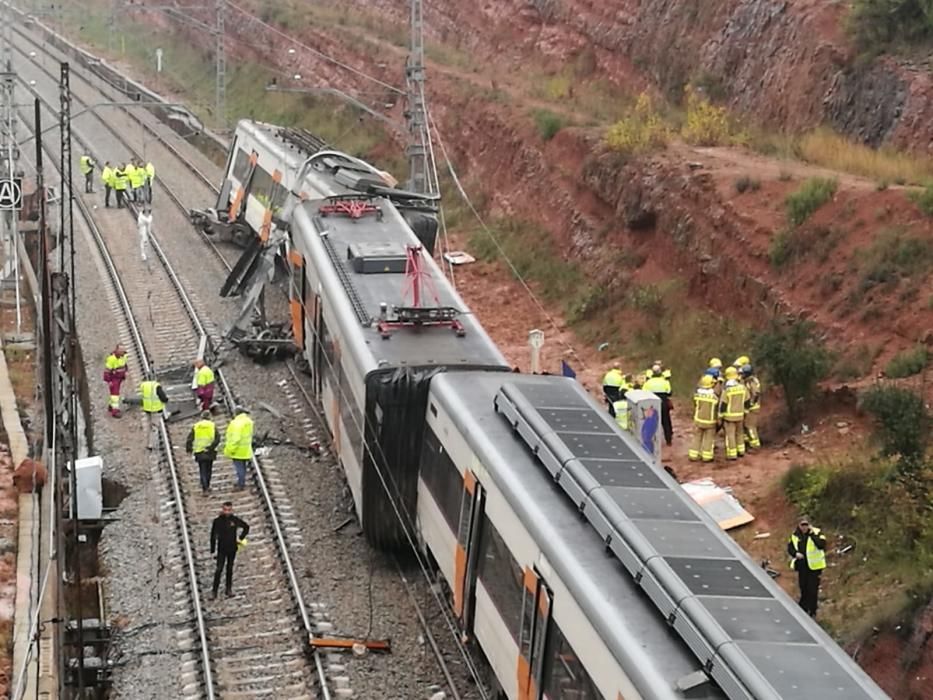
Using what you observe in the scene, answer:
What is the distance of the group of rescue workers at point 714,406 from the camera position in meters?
20.3

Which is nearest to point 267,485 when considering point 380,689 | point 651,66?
point 380,689

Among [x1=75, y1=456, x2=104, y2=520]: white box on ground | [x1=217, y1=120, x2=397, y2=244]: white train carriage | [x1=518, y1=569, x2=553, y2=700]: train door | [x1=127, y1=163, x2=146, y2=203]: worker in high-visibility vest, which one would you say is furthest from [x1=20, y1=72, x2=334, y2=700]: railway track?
[x1=127, y1=163, x2=146, y2=203]: worker in high-visibility vest

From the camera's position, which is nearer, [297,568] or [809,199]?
[297,568]

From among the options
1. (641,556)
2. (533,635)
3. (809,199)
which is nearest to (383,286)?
(533,635)

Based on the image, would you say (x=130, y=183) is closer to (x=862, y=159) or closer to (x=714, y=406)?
(x=862, y=159)

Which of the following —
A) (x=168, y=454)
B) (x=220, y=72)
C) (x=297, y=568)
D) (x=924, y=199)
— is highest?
(x=924, y=199)

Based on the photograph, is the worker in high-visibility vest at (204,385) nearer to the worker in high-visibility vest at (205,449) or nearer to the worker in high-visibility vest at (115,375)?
the worker in high-visibility vest at (115,375)

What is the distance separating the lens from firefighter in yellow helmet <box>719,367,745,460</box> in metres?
20.3

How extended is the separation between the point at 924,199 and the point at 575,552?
13.4m

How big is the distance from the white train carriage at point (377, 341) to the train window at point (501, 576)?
8.76ft

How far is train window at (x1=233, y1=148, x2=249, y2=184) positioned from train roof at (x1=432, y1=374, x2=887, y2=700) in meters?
20.6

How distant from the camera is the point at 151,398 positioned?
2244cm

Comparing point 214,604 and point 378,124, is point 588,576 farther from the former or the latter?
point 378,124

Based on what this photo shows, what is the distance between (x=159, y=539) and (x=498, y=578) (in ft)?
→ 23.1
